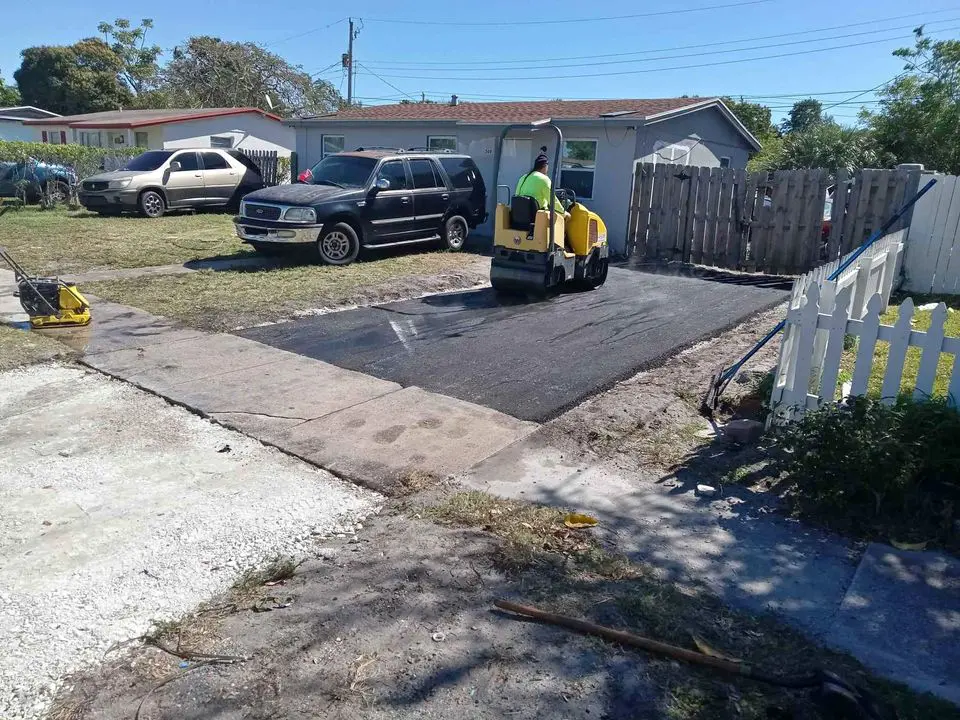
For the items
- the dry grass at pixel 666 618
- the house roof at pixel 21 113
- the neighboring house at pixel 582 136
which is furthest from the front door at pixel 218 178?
the house roof at pixel 21 113

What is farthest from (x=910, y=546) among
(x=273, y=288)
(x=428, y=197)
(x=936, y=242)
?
(x=428, y=197)

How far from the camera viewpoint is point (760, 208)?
13781mm

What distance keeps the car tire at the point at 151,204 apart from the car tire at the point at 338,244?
899 centimetres

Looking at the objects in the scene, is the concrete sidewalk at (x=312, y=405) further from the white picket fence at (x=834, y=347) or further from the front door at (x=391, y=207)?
the front door at (x=391, y=207)

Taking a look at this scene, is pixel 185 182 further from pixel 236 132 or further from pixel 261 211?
pixel 236 132

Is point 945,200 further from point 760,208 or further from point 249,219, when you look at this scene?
point 249,219

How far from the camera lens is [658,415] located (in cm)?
622

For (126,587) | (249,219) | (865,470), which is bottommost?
(126,587)

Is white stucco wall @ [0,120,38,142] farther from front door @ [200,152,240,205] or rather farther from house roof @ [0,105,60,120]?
front door @ [200,152,240,205]

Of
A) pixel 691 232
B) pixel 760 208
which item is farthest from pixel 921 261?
pixel 691 232

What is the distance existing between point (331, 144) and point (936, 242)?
15508 mm

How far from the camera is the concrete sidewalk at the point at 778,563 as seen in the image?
11.0 feet

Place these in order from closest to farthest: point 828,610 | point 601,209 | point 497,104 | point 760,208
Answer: point 828,610, point 760,208, point 601,209, point 497,104

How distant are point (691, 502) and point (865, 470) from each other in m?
1.00
